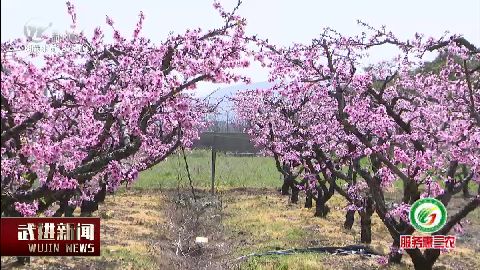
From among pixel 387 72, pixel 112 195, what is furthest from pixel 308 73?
pixel 112 195

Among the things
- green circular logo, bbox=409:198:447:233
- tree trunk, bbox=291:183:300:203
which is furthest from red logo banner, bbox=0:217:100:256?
tree trunk, bbox=291:183:300:203

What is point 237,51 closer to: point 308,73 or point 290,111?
point 308,73

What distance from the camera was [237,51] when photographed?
7.45 m

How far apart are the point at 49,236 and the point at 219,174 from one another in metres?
22.3

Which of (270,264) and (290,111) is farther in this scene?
(290,111)

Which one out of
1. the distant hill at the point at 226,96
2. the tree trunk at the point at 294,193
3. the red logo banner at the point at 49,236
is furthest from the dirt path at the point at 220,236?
the distant hill at the point at 226,96

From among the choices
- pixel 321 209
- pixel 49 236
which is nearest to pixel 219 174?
pixel 321 209

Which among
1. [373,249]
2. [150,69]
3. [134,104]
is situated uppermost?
[150,69]

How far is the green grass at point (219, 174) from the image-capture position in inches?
1051

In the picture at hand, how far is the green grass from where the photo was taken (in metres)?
26.7

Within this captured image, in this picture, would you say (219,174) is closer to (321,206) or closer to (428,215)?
(321,206)

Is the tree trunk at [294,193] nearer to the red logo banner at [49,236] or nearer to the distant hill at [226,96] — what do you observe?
the distant hill at [226,96]

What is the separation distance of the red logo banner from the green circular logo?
5125 mm

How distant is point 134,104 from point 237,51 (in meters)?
1.68
